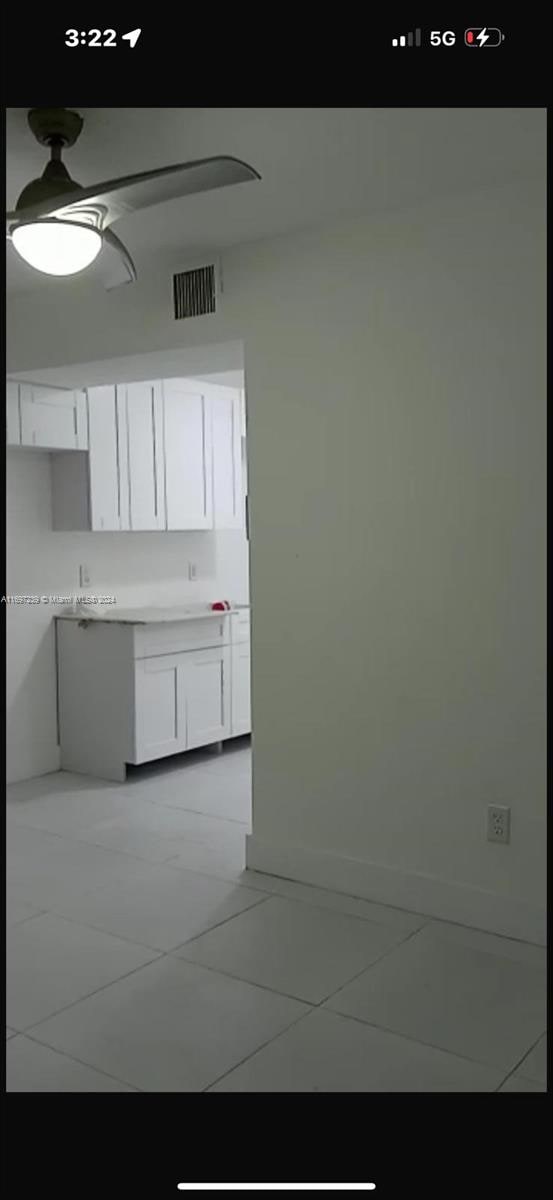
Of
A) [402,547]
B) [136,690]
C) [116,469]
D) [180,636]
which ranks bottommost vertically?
[136,690]

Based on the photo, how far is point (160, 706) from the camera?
15.9ft

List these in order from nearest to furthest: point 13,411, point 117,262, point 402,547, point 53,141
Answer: point 53,141 < point 117,262 < point 402,547 < point 13,411

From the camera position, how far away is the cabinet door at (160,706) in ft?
15.6

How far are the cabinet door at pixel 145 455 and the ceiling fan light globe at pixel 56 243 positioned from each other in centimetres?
278

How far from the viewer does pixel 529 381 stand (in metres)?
2.78

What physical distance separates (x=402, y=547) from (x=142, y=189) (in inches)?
56.6

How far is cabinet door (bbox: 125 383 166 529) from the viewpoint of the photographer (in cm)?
507

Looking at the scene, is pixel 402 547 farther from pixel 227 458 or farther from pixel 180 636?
pixel 227 458

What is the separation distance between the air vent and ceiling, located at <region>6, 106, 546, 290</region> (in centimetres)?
29
